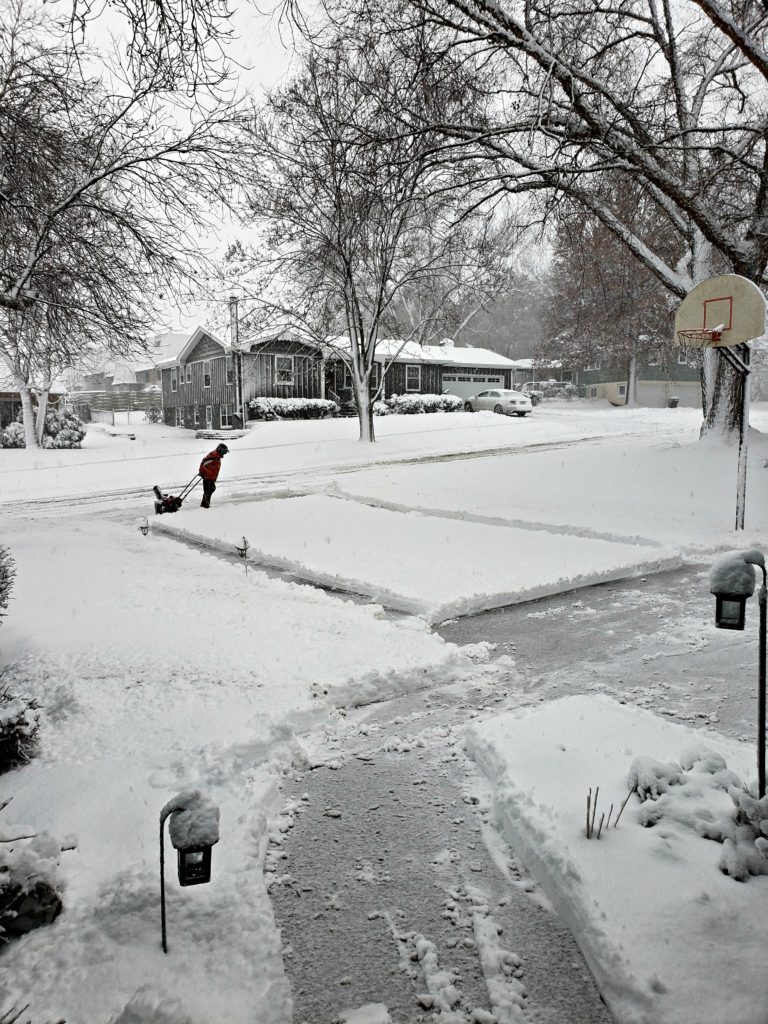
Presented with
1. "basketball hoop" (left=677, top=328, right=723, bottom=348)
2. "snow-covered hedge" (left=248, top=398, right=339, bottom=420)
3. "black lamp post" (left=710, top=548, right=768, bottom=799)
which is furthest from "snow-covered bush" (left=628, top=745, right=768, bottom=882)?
"snow-covered hedge" (left=248, top=398, right=339, bottom=420)

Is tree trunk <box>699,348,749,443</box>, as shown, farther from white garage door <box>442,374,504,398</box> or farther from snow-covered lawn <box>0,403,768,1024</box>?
white garage door <box>442,374,504,398</box>

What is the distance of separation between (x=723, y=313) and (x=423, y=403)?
27.8m

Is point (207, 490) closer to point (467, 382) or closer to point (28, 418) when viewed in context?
point (28, 418)

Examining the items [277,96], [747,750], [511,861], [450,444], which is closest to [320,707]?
[511,861]

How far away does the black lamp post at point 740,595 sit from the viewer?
314cm

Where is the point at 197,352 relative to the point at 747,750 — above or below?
above

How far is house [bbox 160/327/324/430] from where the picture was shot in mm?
33156

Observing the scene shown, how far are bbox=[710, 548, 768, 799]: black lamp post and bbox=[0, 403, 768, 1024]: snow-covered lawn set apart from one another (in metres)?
0.57

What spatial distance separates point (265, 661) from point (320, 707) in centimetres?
91

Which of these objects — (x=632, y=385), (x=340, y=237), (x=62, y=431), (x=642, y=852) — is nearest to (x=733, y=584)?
(x=642, y=852)

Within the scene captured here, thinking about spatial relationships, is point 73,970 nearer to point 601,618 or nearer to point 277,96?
point 601,618

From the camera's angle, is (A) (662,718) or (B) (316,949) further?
(A) (662,718)

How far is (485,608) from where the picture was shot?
7.14 m

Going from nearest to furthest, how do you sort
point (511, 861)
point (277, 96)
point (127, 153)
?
point (511, 861)
point (127, 153)
point (277, 96)
